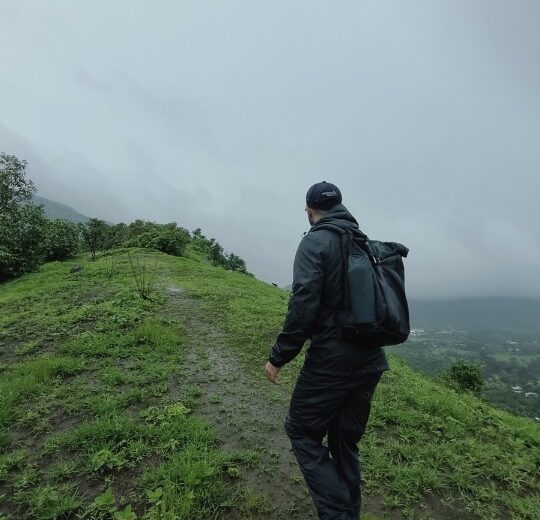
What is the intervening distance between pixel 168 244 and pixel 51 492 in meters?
27.6

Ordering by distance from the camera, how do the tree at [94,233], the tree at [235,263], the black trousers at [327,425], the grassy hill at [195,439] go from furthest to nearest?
1. the tree at [235,263]
2. the tree at [94,233]
3. the grassy hill at [195,439]
4. the black trousers at [327,425]

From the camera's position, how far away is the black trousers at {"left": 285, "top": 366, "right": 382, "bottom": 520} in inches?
129

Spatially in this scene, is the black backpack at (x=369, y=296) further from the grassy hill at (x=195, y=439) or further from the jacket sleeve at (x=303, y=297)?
the grassy hill at (x=195, y=439)

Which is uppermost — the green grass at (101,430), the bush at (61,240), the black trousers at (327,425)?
the bush at (61,240)

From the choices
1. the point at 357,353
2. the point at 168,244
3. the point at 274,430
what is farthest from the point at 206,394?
the point at 168,244

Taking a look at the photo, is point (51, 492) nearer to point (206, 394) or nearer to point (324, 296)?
point (206, 394)

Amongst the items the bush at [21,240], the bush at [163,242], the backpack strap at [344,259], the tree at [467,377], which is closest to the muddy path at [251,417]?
the backpack strap at [344,259]

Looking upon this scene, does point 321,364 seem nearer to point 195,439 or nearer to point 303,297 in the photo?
point 303,297

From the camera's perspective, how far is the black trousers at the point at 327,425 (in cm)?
327

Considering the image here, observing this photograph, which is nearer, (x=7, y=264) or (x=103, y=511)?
(x=103, y=511)

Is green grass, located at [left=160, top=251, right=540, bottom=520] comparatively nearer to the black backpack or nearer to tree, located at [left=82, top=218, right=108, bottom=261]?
the black backpack

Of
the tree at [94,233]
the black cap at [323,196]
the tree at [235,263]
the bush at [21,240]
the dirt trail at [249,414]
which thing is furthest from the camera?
the tree at [235,263]

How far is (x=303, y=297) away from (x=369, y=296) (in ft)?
1.75

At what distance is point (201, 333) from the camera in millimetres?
9773
